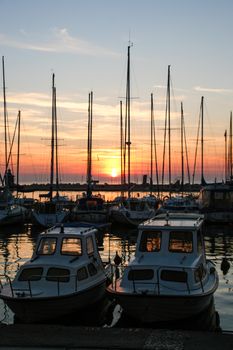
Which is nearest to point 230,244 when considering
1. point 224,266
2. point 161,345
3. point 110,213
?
point 224,266

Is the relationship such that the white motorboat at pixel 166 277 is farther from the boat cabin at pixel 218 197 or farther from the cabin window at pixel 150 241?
the boat cabin at pixel 218 197

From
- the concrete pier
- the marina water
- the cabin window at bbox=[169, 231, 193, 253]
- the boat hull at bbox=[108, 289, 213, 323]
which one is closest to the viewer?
the concrete pier

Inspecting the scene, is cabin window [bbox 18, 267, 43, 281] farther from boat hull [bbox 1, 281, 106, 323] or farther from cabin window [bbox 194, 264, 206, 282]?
cabin window [bbox 194, 264, 206, 282]

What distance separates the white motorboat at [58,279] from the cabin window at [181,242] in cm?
303

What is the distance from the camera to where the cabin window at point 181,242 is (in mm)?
18812

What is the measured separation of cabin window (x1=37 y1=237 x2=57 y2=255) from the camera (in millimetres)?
19172

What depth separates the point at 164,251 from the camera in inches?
738

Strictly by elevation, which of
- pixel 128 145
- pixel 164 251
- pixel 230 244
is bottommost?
pixel 230 244

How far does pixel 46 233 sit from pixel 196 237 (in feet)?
18.2

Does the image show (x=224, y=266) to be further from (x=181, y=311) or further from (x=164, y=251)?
(x=181, y=311)

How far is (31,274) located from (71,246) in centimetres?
220

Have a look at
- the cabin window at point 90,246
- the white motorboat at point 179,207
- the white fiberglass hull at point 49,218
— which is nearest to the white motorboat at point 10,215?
the white fiberglass hull at point 49,218

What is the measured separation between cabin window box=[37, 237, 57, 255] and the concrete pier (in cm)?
522

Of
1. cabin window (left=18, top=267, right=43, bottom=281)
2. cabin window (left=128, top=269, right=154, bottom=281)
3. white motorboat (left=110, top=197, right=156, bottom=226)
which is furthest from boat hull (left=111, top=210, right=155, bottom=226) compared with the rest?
cabin window (left=18, top=267, right=43, bottom=281)
